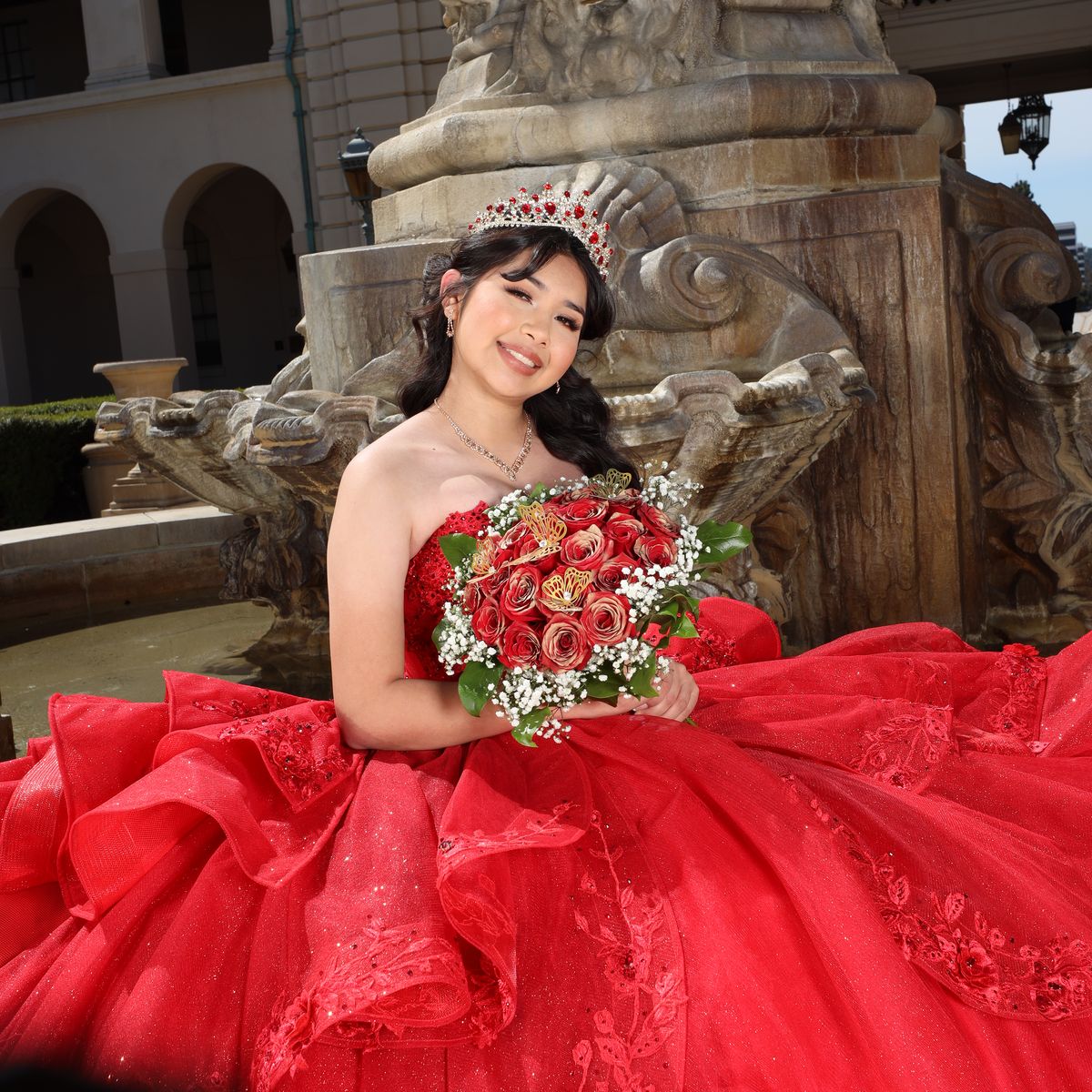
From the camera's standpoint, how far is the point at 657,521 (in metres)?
2.28

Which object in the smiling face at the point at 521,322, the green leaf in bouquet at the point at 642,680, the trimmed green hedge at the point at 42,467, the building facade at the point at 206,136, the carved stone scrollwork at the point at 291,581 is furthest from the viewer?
the building facade at the point at 206,136

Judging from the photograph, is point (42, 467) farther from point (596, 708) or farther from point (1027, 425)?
point (596, 708)

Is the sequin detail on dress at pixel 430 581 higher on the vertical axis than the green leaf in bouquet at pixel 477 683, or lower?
higher

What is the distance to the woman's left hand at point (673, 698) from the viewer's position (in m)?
2.44

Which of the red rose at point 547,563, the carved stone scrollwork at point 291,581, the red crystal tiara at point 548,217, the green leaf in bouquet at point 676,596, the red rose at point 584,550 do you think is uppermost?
the red crystal tiara at point 548,217

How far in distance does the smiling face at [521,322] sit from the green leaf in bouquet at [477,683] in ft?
2.23

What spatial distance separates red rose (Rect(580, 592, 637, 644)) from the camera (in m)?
2.10

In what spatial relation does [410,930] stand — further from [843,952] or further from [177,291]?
[177,291]

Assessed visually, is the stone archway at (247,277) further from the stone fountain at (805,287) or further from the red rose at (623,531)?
the red rose at (623,531)

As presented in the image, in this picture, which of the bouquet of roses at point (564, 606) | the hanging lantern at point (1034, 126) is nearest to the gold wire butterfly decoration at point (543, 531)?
the bouquet of roses at point (564, 606)

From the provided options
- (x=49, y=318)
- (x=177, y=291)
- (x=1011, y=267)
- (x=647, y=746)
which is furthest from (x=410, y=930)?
(x=49, y=318)

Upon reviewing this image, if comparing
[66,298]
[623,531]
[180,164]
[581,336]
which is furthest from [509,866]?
[66,298]

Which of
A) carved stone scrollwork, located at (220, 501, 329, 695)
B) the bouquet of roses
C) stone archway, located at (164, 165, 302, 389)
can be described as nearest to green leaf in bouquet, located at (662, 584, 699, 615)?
the bouquet of roses

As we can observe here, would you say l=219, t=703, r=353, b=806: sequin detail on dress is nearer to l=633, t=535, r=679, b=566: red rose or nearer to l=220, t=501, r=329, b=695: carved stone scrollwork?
l=633, t=535, r=679, b=566: red rose
